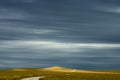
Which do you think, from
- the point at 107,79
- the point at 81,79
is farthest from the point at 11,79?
the point at 107,79

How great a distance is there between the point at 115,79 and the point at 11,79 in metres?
23.8

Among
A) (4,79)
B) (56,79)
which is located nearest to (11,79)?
(4,79)

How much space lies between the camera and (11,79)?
87.1 metres

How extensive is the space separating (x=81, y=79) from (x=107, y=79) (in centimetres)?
621

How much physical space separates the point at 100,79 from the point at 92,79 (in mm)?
1847

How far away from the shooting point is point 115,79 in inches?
3593

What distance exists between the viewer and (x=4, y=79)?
291ft

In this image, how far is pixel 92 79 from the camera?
90.8 metres

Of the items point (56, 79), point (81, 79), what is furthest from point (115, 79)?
point (56, 79)

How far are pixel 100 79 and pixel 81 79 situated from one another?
14.6 feet

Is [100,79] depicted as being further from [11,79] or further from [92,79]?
[11,79]

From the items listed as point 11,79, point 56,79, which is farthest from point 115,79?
point 11,79

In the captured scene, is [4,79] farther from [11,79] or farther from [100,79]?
[100,79]

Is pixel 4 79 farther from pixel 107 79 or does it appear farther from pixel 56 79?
pixel 107 79
